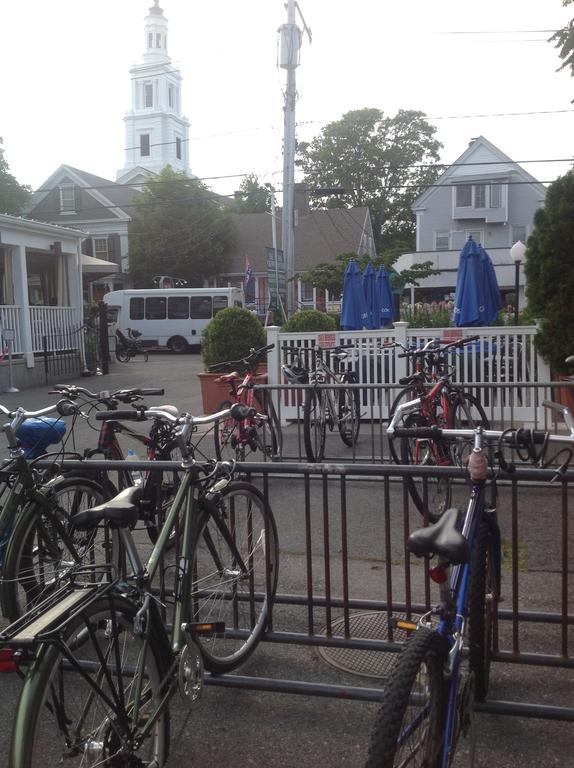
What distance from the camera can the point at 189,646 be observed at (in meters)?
3.09

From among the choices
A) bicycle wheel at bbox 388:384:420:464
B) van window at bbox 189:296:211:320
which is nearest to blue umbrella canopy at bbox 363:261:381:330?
bicycle wheel at bbox 388:384:420:464

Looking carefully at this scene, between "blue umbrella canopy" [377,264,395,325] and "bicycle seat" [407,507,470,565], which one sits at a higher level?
"blue umbrella canopy" [377,264,395,325]

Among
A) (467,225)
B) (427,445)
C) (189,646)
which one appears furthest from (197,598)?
(467,225)

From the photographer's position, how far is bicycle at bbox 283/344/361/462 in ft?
27.7

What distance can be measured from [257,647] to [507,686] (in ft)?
4.06

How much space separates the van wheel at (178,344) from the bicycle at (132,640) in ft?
101

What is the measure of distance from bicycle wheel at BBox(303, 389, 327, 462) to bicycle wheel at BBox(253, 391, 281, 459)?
0.33 metres

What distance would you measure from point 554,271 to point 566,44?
2519 millimetres

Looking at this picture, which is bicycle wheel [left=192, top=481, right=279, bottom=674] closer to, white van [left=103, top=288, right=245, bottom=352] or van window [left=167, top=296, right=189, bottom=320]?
white van [left=103, top=288, right=245, bottom=352]

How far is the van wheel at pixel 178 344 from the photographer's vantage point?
34.5m

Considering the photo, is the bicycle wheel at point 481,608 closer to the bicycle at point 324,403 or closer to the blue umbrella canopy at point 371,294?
the bicycle at point 324,403

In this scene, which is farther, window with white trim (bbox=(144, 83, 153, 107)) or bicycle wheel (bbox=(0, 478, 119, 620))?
window with white trim (bbox=(144, 83, 153, 107))

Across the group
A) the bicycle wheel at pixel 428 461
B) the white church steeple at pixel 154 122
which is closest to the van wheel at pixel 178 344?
the bicycle wheel at pixel 428 461

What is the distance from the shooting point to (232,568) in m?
3.82
